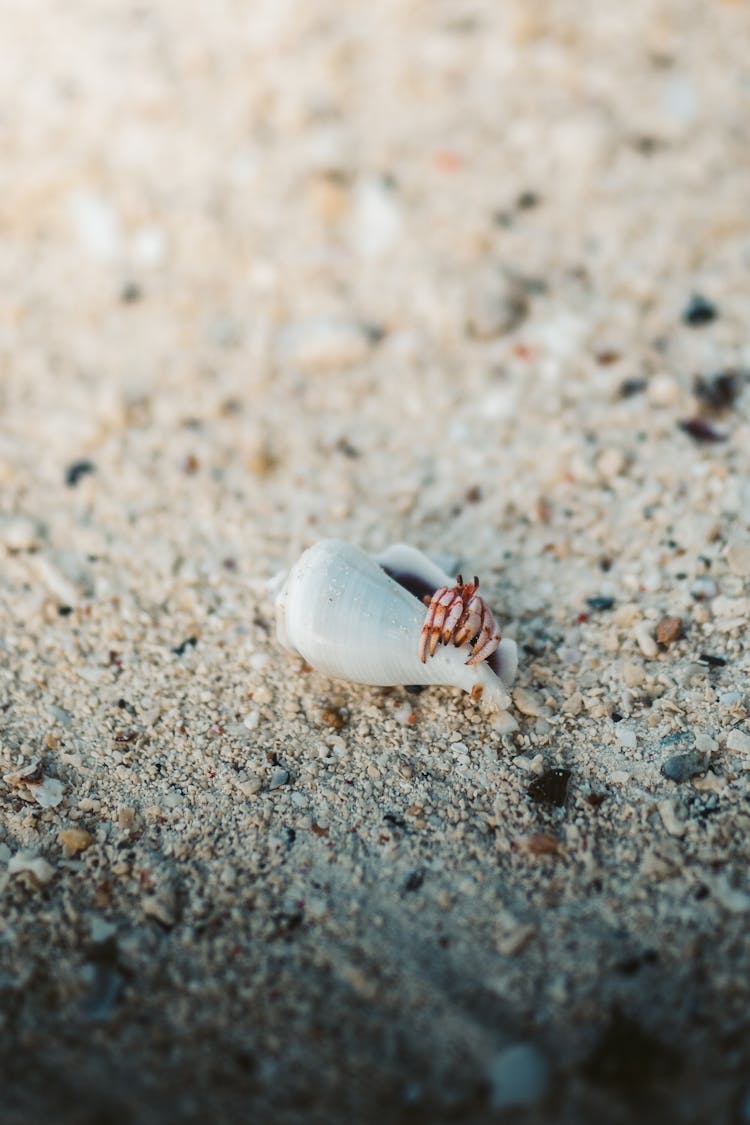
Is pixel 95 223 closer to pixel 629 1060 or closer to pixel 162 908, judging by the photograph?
pixel 162 908

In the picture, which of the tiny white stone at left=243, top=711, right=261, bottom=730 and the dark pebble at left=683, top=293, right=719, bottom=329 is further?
the dark pebble at left=683, top=293, right=719, bottom=329

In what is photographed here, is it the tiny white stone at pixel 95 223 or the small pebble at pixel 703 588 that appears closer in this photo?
the small pebble at pixel 703 588

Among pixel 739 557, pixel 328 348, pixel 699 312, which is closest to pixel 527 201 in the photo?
pixel 699 312

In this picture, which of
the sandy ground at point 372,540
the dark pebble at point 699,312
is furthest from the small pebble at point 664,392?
the dark pebble at point 699,312

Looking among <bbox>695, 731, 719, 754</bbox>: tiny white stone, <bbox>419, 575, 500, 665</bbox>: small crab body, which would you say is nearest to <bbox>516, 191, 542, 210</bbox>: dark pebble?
<bbox>419, 575, 500, 665</bbox>: small crab body

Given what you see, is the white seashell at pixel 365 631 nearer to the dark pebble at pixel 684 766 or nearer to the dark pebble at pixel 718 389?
the dark pebble at pixel 684 766

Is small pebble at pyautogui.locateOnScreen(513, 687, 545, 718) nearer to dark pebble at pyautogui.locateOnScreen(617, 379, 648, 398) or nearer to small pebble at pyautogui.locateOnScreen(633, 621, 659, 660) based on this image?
small pebble at pyautogui.locateOnScreen(633, 621, 659, 660)
